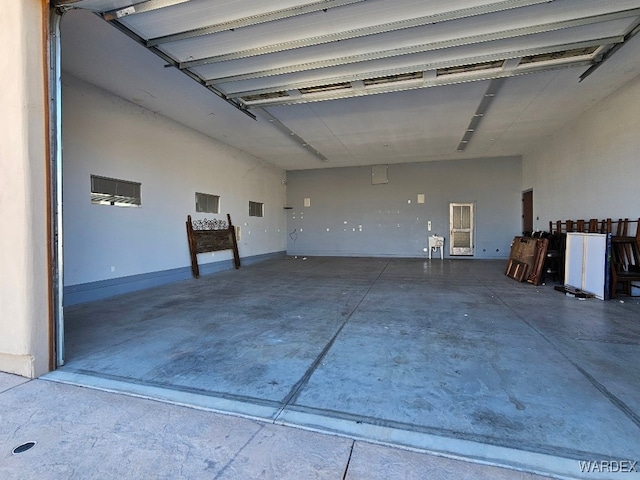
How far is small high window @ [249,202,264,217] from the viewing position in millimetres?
10309

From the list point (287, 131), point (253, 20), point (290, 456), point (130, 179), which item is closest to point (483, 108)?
point (287, 131)

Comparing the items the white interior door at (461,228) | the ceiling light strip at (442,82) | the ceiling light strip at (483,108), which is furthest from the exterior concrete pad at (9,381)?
the white interior door at (461,228)

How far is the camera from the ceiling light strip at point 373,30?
124 inches

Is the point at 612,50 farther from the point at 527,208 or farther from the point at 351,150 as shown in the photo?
the point at 527,208

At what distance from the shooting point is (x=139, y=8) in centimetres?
316

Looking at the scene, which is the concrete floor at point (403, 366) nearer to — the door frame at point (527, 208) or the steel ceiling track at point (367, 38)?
the steel ceiling track at point (367, 38)

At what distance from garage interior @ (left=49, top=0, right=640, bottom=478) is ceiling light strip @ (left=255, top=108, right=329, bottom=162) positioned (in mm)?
84

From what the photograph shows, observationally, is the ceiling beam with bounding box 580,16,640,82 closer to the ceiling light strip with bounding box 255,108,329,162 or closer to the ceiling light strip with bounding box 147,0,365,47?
the ceiling light strip with bounding box 147,0,365,47

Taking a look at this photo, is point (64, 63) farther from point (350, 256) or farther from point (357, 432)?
point (350, 256)

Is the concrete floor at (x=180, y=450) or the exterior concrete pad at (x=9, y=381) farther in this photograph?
the exterior concrete pad at (x=9, y=381)

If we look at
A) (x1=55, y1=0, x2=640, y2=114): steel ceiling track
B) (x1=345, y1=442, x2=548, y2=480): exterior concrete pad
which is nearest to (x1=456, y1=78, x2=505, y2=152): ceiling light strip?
(x1=55, y1=0, x2=640, y2=114): steel ceiling track

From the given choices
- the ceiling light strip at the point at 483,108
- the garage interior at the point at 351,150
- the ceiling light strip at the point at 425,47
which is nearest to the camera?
the garage interior at the point at 351,150

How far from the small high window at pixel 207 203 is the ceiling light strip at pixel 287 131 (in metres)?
2.55

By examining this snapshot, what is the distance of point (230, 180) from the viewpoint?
9125 millimetres
